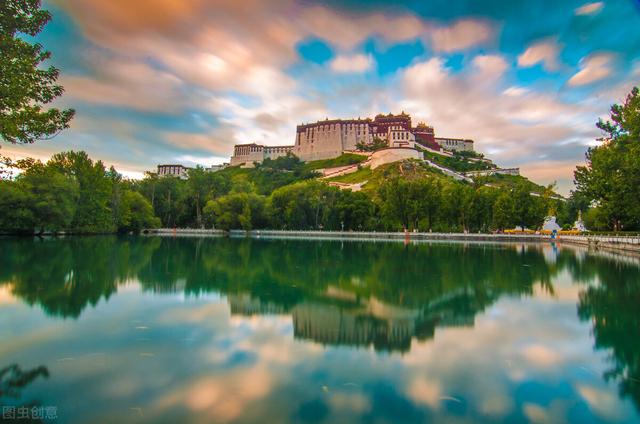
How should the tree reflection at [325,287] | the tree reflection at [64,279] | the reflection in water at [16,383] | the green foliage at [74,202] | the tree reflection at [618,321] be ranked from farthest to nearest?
the green foliage at [74,202] → the tree reflection at [64,279] → the tree reflection at [325,287] → the tree reflection at [618,321] → the reflection in water at [16,383]

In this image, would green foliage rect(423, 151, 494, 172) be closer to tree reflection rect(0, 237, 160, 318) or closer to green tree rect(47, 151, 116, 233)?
green tree rect(47, 151, 116, 233)

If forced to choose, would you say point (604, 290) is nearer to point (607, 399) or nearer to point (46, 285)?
point (607, 399)

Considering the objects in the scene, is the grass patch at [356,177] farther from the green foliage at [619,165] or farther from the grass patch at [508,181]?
the green foliage at [619,165]

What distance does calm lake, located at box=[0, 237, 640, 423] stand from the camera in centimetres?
519

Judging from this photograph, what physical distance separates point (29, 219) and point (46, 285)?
116 feet

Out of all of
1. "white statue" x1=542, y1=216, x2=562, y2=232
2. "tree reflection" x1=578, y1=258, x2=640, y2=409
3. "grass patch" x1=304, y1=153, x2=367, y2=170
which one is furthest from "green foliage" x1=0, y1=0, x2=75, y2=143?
"grass patch" x1=304, y1=153, x2=367, y2=170

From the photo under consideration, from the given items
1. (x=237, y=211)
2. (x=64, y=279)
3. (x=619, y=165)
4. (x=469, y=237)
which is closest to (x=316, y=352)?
(x=64, y=279)

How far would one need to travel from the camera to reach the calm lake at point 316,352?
17.0 feet

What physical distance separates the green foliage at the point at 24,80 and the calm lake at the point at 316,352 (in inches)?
170

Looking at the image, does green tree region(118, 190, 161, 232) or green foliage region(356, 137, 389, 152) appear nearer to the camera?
green tree region(118, 190, 161, 232)

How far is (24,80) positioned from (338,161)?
333 ft

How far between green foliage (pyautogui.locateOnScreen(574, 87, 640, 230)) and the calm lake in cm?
2067

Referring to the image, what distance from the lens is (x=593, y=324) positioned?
951cm

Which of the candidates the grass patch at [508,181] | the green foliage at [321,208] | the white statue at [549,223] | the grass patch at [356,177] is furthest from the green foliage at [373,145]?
the white statue at [549,223]
